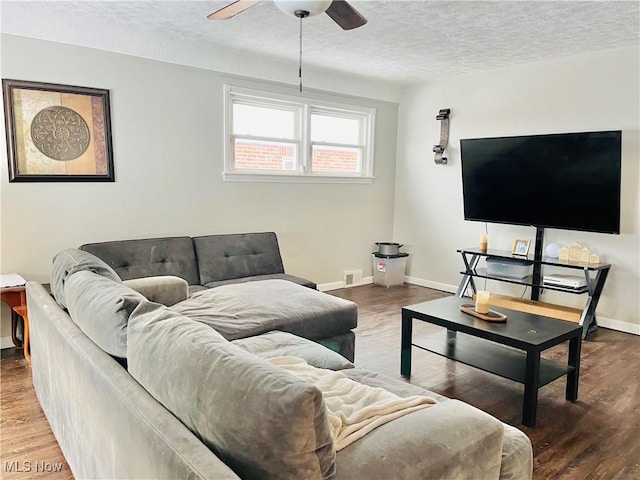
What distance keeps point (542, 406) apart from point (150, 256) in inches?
116

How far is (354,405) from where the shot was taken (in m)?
1.48

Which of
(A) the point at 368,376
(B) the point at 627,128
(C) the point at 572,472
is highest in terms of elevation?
(B) the point at 627,128

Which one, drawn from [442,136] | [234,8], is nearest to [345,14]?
[234,8]

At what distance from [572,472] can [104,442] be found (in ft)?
6.46

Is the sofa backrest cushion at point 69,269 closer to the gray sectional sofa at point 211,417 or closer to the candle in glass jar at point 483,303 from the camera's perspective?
the gray sectional sofa at point 211,417

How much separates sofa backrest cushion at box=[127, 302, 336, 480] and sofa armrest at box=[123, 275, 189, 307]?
1622 millimetres

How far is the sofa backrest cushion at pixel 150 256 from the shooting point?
3539 millimetres

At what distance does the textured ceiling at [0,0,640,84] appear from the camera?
3113 millimetres

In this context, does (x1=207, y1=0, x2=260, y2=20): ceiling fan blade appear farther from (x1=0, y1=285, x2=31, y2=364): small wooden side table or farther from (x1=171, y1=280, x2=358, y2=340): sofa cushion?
(x1=0, y1=285, x2=31, y2=364): small wooden side table

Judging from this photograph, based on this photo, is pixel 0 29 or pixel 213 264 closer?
pixel 0 29

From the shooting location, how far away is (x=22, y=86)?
3.27m

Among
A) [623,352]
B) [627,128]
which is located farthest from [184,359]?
[627,128]

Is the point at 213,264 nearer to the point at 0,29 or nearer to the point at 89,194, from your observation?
the point at 89,194

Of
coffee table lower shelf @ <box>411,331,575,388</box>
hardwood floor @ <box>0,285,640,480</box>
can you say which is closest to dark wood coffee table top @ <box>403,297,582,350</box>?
coffee table lower shelf @ <box>411,331,575,388</box>
